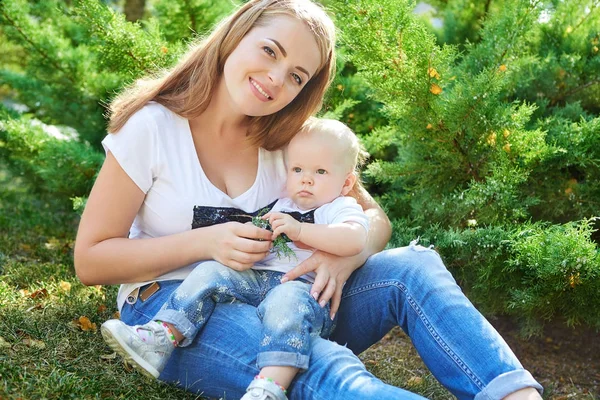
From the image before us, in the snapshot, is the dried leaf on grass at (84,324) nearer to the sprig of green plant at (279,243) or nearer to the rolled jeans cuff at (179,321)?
the rolled jeans cuff at (179,321)

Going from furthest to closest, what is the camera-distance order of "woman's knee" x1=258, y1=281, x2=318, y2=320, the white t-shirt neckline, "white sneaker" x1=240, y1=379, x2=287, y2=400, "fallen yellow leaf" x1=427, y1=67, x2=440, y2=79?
"fallen yellow leaf" x1=427, y1=67, x2=440, y2=79 < the white t-shirt neckline < "woman's knee" x1=258, y1=281, x2=318, y2=320 < "white sneaker" x1=240, y1=379, x2=287, y2=400

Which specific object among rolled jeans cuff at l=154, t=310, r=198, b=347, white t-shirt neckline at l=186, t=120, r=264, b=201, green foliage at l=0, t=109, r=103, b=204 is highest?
white t-shirt neckline at l=186, t=120, r=264, b=201

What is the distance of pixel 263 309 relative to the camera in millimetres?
1948

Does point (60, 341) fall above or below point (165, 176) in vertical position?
below

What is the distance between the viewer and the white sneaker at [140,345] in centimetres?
183

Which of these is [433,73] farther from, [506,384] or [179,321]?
[179,321]

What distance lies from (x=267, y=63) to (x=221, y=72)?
0.22 m

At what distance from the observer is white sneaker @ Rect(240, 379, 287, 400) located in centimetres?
174

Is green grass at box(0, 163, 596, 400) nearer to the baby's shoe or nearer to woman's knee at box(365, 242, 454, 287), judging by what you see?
the baby's shoe

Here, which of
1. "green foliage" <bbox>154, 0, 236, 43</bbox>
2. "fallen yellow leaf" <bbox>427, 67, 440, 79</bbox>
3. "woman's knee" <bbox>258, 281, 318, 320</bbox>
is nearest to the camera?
"woman's knee" <bbox>258, 281, 318, 320</bbox>

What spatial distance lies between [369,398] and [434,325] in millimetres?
373

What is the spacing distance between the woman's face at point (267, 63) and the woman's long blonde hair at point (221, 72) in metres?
0.04

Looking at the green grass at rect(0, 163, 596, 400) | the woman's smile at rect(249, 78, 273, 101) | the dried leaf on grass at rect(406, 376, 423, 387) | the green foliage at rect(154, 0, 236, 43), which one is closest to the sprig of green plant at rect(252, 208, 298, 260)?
the woman's smile at rect(249, 78, 273, 101)

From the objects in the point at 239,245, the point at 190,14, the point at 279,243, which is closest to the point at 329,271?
the point at 279,243
